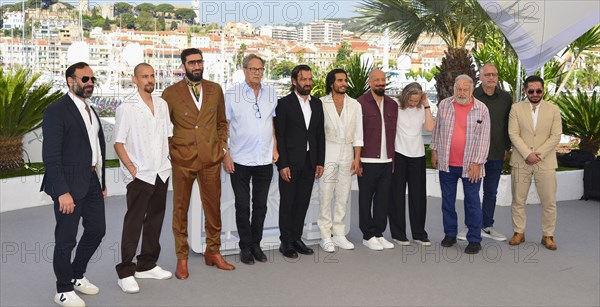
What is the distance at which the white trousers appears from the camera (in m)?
5.68

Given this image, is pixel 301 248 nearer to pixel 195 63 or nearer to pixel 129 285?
pixel 129 285

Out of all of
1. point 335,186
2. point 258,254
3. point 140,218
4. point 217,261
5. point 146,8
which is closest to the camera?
point 140,218

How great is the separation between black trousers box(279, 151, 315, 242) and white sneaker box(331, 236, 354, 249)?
40 cm

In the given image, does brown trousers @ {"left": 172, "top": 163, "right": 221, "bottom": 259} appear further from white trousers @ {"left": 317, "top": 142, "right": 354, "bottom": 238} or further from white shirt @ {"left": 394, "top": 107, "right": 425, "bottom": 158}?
white shirt @ {"left": 394, "top": 107, "right": 425, "bottom": 158}

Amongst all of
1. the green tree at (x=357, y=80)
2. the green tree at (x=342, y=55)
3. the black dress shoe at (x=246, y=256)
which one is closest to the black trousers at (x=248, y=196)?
the black dress shoe at (x=246, y=256)

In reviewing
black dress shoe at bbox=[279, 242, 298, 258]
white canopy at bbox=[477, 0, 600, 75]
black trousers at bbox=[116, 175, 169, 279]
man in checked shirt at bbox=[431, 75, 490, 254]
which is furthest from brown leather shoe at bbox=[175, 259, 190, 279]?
white canopy at bbox=[477, 0, 600, 75]

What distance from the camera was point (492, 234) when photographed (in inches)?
253

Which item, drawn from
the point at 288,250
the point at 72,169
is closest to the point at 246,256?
the point at 288,250

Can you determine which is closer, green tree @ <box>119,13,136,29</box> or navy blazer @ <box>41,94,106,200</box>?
navy blazer @ <box>41,94,106,200</box>

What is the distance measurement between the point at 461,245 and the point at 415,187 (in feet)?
2.31

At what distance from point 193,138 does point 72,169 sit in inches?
38.9

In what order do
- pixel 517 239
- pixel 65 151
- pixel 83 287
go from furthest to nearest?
pixel 517 239
pixel 83 287
pixel 65 151

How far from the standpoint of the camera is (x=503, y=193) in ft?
26.6

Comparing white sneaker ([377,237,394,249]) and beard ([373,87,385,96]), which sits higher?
beard ([373,87,385,96])
